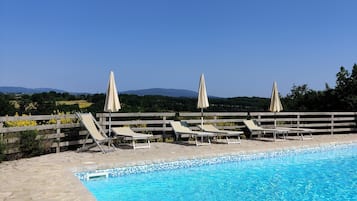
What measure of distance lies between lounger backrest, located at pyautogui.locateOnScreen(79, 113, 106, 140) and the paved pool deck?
43 centimetres

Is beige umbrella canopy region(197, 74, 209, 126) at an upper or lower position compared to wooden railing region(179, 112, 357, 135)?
upper

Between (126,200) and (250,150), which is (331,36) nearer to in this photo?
(250,150)

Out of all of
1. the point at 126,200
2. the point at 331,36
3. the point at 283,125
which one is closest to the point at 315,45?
the point at 331,36

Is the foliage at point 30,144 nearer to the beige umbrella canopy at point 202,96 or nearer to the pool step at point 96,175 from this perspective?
the pool step at point 96,175

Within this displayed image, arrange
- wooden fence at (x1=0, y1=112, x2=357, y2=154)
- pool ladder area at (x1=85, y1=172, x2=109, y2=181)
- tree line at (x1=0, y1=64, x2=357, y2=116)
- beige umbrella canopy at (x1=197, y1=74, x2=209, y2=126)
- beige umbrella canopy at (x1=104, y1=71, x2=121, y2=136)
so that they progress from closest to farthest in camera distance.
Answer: pool ladder area at (x1=85, y1=172, x2=109, y2=181) → wooden fence at (x1=0, y1=112, x2=357, y2=154) → beige umbrella canopy at (x1=104, y1=71, x2=121, y2=136) → beige umbrella canopy at (x1=197, y1=74, x2=209, y2=126) → tree line at (x1=0, y1=64, x2=357, y2=116)

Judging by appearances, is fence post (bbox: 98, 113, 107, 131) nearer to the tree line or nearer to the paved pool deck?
the paved pool deck

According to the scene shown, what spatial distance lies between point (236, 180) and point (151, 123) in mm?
4469

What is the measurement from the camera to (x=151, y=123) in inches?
432

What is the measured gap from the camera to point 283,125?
45.7ft

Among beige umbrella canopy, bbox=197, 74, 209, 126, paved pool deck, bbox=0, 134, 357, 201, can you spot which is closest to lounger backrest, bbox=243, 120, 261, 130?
paved pool deck, bbox=0, 134, 357, 201

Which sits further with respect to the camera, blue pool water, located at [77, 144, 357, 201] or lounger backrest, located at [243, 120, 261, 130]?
lounger backrest, located at [243, 120, 261, 130]

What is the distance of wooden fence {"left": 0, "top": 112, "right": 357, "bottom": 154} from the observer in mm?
8234

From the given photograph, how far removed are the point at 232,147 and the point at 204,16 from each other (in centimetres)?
1427

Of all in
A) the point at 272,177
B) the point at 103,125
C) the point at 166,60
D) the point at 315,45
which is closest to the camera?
the point at 272,177
